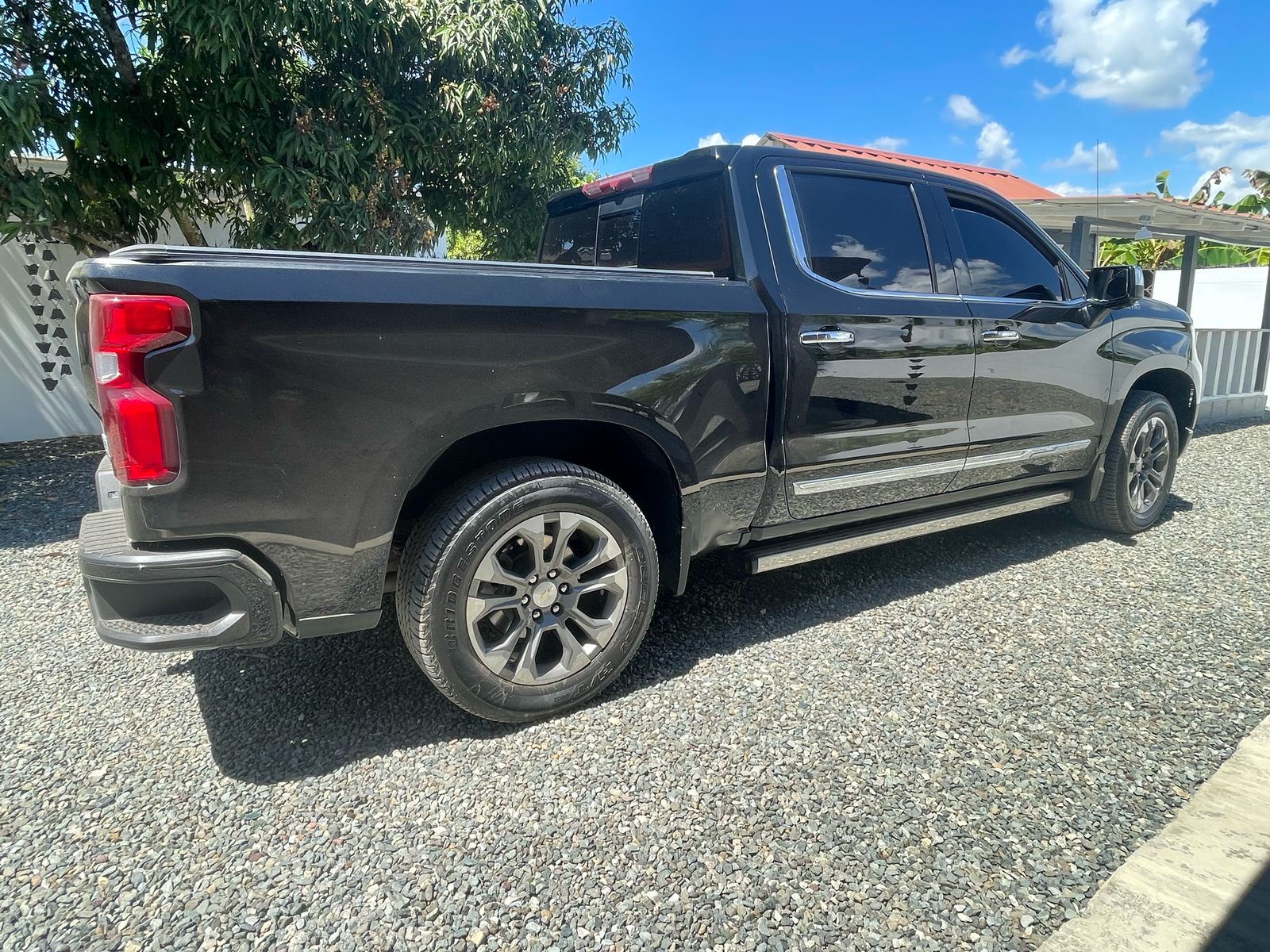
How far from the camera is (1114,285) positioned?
4062 millimetres

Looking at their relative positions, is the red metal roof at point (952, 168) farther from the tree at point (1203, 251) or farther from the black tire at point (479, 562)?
the tree at point (1203, 251)

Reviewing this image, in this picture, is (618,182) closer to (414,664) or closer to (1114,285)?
(414,664)

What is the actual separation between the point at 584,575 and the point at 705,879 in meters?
1.07

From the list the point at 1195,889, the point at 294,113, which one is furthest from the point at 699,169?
the point at 294,113

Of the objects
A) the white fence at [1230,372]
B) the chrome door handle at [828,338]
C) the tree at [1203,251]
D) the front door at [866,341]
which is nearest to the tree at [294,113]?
the front door at [866,341]

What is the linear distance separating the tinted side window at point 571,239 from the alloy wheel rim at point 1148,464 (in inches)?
132

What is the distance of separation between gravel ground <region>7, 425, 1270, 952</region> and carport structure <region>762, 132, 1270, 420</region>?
5.63 meters

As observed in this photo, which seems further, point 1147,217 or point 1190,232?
point 1190,232

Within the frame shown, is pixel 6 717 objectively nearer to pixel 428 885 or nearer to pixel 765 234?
pixel 428 885

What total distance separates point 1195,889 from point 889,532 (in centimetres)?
175

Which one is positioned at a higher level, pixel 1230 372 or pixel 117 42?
pixel 117 42

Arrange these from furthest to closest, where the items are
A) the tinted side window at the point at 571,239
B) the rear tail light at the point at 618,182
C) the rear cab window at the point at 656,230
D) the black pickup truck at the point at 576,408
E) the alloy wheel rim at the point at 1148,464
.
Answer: the alloy wheel rim at the point at 1148,464, the tinted side window at the point at 571,239, the rear tail light at the point at 618,182, the rear cab window at the point at 656,230, the black pickup truck at the point at 576,408

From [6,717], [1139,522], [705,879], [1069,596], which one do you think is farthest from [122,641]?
[1139,522]

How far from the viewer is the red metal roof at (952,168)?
29.6ft
